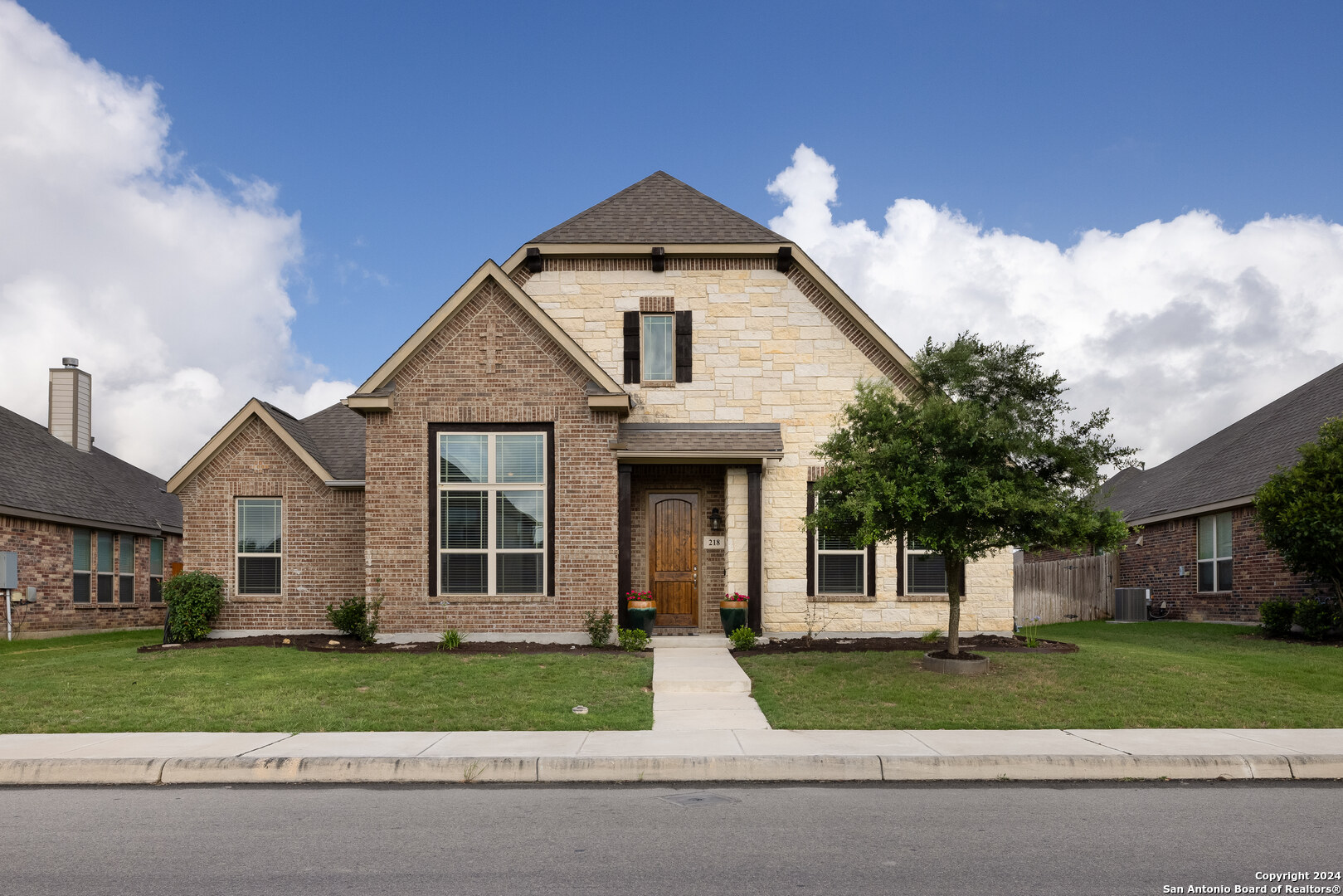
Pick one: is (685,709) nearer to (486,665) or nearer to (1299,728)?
(486,665)

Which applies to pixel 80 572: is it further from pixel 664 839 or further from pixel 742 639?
pixel 664 839

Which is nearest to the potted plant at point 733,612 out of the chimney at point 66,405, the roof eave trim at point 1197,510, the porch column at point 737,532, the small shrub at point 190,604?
the porch column at point 737,532

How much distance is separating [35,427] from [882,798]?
28548mm

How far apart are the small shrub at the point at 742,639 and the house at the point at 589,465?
1.20m

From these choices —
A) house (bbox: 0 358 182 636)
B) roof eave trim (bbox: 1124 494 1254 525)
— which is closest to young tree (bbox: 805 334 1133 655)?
roof eave trim (bbox: 1124 494 1254 525)

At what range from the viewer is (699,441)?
53.0 ft

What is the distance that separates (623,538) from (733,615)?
2.25 metres

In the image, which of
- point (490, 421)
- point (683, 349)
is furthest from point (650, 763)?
point (683, 349)

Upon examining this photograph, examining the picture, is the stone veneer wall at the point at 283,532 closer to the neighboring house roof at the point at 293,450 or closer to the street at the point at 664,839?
the neighboring house roof at the point at 293,450

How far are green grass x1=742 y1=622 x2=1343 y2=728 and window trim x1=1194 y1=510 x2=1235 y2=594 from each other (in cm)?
772

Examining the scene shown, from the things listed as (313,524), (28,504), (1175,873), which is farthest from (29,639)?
(1175,873)

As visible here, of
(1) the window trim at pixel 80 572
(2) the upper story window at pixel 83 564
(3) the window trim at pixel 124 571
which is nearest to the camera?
(1) the window trim at pixel 80 572

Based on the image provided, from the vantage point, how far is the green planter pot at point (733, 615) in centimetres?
1569

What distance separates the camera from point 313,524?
57.0ft
